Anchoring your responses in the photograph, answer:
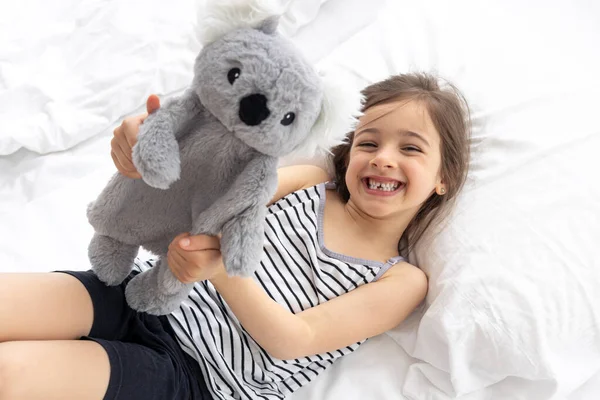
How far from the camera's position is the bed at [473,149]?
88 centimetres

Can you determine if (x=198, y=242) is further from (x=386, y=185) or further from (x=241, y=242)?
(x=386, y=185)

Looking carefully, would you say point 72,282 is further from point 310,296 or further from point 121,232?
point 310,296

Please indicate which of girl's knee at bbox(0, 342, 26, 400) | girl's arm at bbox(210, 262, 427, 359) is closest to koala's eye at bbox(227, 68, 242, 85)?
girl's arm at bbox(210, 262, 427, 359)

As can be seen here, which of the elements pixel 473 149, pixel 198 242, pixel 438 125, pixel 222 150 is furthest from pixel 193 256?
pixel 473 149

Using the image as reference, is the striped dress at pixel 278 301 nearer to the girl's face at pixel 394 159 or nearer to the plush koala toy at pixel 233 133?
the girl's face at pixel 394 159

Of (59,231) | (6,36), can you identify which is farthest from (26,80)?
(59,231)

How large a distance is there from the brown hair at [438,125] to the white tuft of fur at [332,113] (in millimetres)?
410

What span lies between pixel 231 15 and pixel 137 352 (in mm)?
486

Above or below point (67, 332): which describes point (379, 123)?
above

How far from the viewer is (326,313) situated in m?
0.88

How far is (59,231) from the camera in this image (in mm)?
1054

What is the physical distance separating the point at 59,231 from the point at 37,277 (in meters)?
0.28

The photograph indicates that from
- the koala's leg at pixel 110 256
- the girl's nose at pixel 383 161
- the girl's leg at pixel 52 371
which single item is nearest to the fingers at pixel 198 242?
the koala's leg at pixel 110 256

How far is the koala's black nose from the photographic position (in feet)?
1.71
